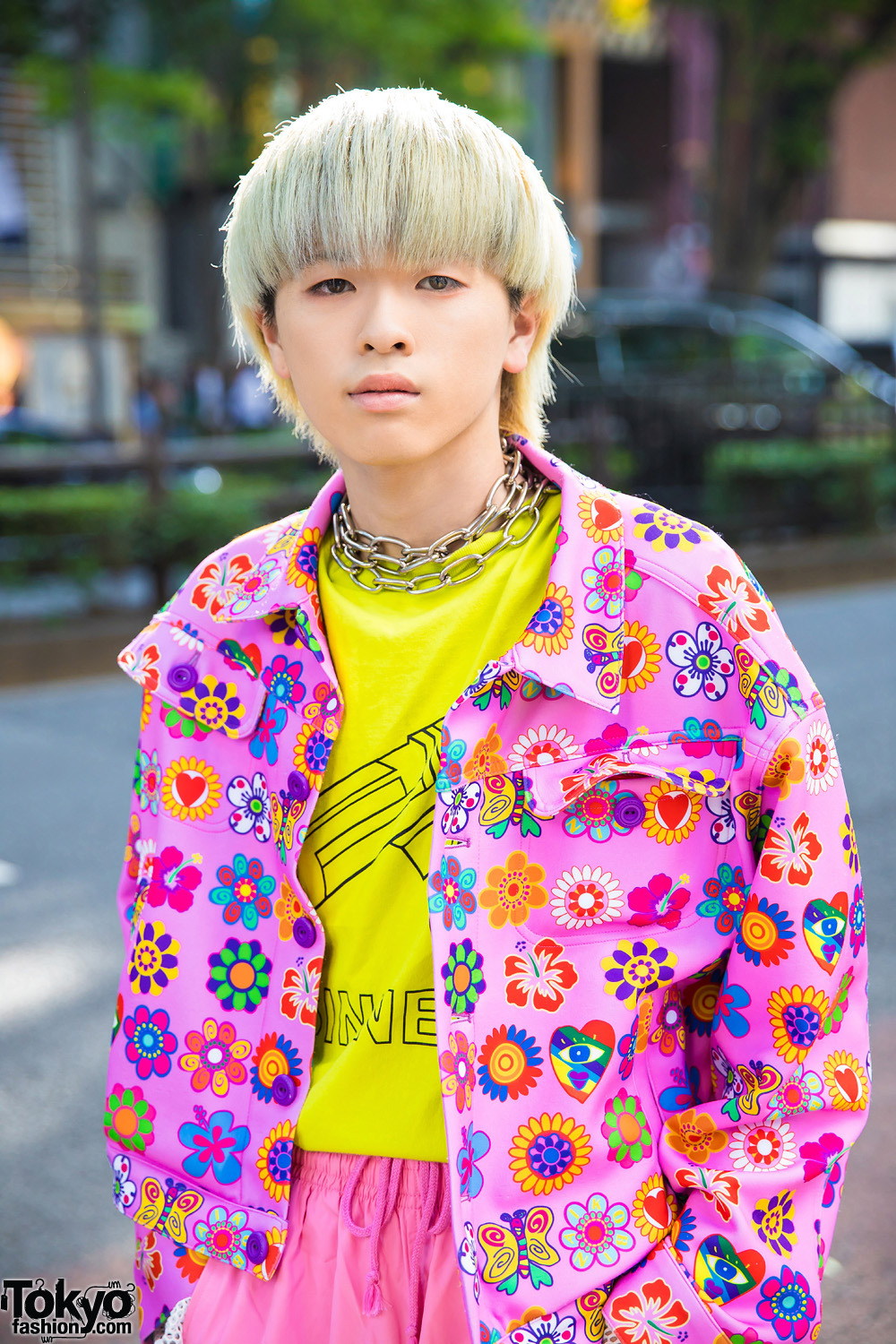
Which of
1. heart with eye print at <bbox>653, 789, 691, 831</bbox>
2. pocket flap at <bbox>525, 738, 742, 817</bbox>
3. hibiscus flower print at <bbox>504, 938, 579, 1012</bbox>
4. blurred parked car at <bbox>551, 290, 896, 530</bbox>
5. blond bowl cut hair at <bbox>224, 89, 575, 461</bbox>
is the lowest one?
hibiscus flower print at <bbox>504, 938, 579, 1012</bbox>

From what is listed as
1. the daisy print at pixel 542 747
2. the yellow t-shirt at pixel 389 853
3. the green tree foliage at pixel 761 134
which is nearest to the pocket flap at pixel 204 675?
the yellow t-shirt at pixel 389 853

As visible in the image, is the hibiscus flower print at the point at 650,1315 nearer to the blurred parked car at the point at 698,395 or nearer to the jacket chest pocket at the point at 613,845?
the jacket chest pocket at the point at 613,845

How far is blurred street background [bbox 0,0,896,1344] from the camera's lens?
438cm

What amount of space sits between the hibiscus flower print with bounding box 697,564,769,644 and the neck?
0.29m

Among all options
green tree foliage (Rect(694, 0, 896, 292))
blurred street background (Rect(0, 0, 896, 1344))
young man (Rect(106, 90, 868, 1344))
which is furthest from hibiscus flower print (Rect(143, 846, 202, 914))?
green tree foliage (Rect(694, 0, 896, 292))

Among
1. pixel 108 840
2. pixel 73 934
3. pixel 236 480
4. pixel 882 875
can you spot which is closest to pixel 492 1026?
pixel 73 934

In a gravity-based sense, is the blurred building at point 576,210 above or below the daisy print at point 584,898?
above

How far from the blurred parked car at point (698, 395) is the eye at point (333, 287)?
10.6 m

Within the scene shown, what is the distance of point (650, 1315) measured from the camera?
136 cm

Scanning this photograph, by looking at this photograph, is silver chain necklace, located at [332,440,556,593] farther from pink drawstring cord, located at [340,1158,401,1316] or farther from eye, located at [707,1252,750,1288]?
eye, located at [707,1252,750,1288]

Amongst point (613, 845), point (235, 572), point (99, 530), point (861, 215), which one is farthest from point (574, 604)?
point (861, 215)

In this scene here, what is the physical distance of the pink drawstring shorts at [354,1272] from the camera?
1.46 m

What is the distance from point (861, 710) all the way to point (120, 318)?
2030 cm

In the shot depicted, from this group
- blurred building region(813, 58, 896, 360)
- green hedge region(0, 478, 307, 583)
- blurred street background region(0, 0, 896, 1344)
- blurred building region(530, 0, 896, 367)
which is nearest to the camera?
blurred street background region(0, 0, 896, 1344)
